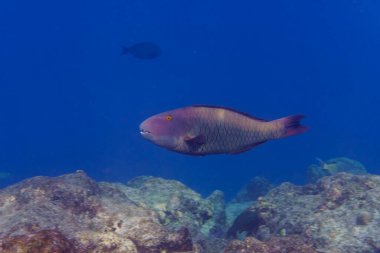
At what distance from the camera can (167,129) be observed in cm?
412

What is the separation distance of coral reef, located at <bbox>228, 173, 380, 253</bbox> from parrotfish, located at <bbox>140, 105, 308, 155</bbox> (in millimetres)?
3000

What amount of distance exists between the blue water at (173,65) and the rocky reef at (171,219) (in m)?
80.5

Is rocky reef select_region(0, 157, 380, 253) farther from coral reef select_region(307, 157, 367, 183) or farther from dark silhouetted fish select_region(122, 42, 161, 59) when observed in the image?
dark silhouetted fish select_region(122, 42, 161, 59)

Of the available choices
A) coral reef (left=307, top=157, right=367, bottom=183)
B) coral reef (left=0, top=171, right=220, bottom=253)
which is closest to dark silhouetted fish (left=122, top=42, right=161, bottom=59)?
coral reef (left=307, top=157, right=367, bottom=183)

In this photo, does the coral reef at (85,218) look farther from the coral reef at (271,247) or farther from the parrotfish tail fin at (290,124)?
the parrotfish tail fin at (290,124)

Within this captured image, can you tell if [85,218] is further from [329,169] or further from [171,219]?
[329,169]

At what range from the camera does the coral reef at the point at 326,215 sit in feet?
22.8

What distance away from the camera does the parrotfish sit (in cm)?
413

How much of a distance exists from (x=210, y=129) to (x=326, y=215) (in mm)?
4311

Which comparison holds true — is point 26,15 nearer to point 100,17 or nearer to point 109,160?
point 100,17

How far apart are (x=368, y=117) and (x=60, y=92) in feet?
278

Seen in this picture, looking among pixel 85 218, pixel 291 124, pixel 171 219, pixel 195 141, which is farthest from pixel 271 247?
pixel 171 219

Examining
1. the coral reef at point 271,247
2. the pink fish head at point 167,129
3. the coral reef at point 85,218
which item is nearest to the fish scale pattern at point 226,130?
the pink fish head at point 167,129

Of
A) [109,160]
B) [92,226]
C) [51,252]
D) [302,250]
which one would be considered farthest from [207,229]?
[109,160]
